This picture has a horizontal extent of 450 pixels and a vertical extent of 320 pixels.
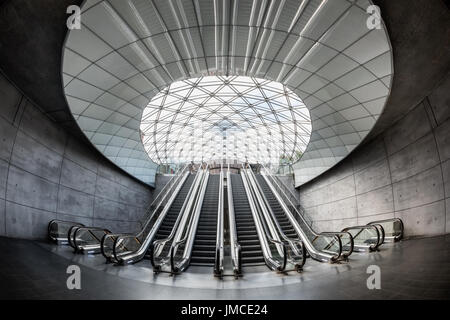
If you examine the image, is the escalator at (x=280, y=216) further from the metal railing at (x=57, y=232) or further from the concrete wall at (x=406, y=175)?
the metal railing at (x=57, y=232)

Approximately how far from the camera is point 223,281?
6617 mm

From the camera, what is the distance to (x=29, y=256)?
254 inches

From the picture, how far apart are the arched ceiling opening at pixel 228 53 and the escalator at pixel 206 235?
8.19m

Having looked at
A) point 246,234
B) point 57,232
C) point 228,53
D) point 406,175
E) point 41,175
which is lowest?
point 246,234

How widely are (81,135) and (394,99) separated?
15609mm

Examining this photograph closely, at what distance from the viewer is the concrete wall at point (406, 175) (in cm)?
836

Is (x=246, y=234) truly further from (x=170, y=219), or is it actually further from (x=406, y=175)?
(x=406, y=175)

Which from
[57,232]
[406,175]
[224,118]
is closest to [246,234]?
[406,175]

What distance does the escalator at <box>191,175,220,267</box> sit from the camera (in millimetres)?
8852

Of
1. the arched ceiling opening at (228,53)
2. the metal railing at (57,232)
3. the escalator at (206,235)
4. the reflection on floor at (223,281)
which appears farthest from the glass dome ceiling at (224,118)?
the reflection on floor at (223,281)

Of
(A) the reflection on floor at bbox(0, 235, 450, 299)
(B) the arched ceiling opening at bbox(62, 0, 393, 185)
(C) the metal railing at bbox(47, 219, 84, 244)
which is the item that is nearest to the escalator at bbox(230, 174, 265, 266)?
(A) the reflection on floor at bbox(0, 235, 450, 299)

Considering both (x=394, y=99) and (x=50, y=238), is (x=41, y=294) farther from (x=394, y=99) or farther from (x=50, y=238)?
(x=394, y=99)

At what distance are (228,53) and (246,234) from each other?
923 cm
